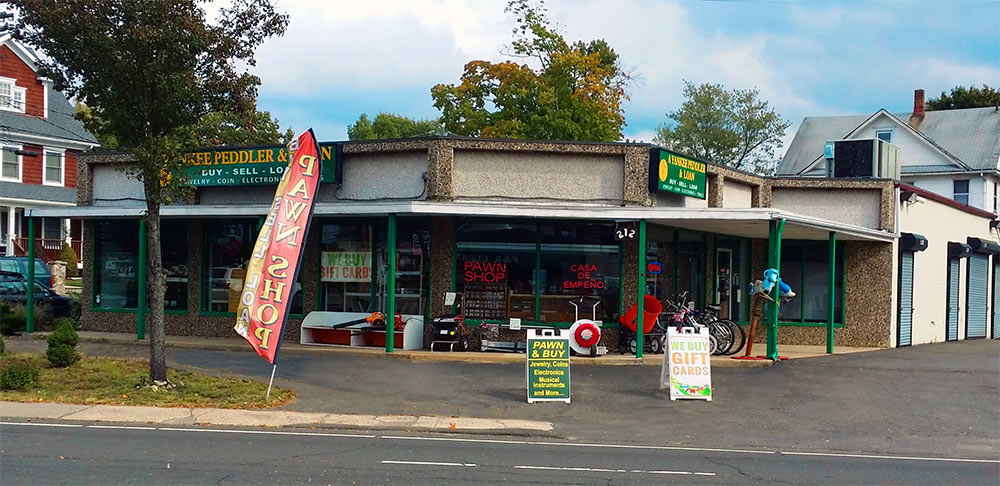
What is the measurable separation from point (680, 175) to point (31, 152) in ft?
97.0

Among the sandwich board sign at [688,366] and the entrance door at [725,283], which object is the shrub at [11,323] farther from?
the entrance door at [725,283]

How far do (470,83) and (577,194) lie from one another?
95.8 feet

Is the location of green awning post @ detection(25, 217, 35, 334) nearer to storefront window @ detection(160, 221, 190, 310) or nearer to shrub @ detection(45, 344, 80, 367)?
storefront window @ detection(160, 221, 190, 310)

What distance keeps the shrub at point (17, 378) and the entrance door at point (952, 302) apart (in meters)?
23.0

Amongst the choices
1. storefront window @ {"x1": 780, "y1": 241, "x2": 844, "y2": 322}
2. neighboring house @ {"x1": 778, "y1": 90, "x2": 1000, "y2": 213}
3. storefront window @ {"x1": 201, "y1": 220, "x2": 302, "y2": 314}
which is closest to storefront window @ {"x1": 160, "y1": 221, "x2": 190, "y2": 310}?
storefront window @ {"x1": 201, "y1": 220, "x2": 302, "y2": 314}

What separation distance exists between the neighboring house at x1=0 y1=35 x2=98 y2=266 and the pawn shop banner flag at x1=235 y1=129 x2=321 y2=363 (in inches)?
1075

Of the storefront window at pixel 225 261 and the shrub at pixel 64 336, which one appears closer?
the shrub at pixel 64 336

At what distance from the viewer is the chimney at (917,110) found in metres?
48.3

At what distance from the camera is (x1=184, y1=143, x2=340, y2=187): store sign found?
60.6 feet

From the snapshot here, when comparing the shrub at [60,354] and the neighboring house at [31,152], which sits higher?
the neighboring house at [31,152]

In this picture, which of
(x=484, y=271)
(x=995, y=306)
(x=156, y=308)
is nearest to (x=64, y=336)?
(x=156, y=308)

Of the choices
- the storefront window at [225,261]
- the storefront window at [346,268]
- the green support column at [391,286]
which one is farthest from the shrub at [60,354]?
the green support column at [391,286]

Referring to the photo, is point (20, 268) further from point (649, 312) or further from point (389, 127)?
point (389, 127)

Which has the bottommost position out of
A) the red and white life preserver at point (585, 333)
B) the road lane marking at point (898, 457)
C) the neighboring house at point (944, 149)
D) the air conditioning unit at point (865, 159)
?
the road lane marking at point (898, 457)
